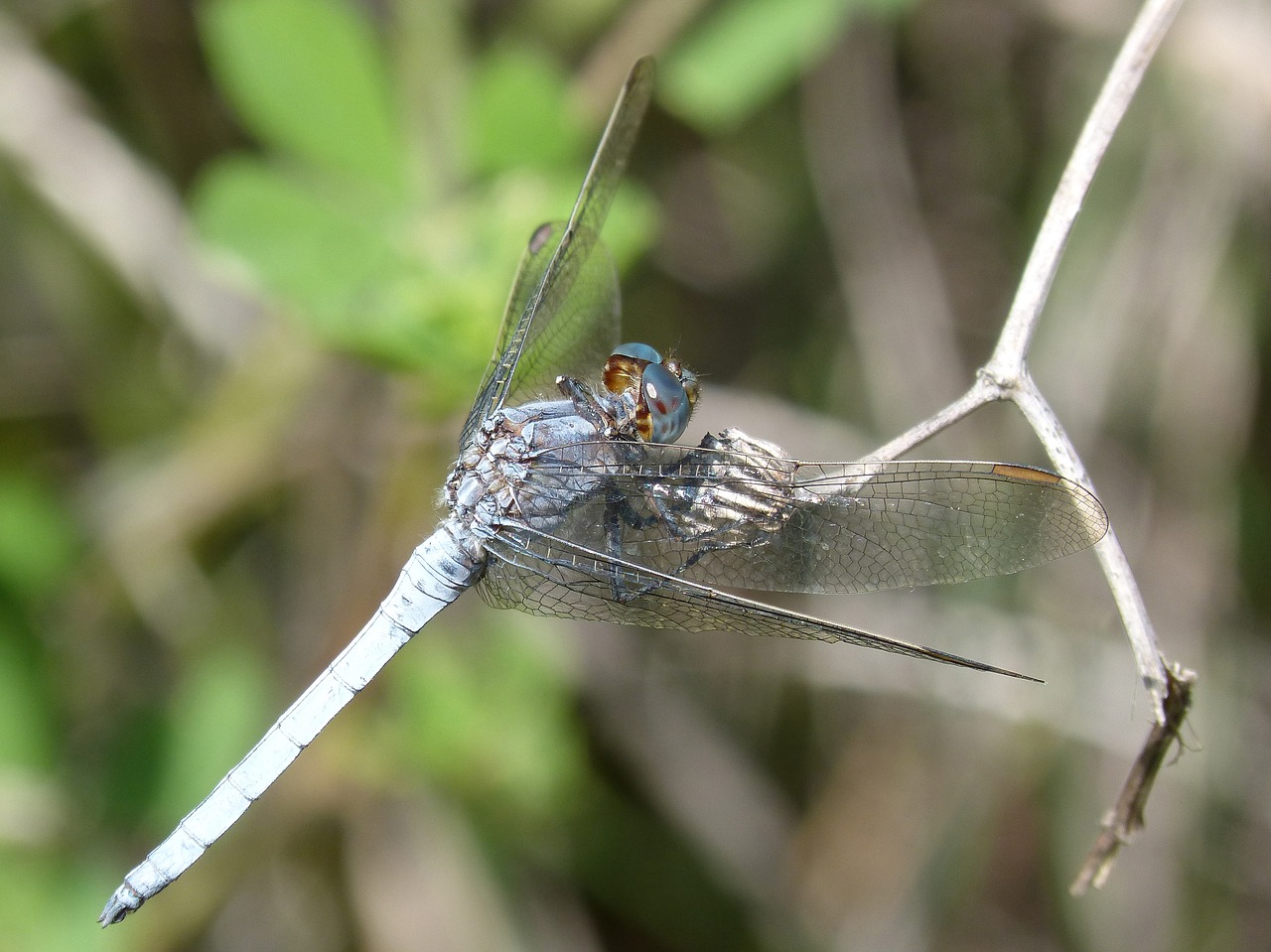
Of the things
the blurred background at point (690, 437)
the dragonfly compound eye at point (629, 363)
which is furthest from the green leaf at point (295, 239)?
the dragonfly compound eye at point (629, 363)

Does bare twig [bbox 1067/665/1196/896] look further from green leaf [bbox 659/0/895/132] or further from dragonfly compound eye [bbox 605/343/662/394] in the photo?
green leaf [bbox 659/0/895/132]

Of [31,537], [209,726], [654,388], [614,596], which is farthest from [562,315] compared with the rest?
[31,537]

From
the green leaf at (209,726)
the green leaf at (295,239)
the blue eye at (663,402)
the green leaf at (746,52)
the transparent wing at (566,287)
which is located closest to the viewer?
the blue eye at (663,402)

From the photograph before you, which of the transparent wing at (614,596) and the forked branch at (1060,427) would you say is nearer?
the forked branch at (1060,427)

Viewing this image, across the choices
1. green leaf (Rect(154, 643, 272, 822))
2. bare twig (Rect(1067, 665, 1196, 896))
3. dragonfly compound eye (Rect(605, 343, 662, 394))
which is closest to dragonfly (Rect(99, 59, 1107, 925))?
dragonfly compound eye (Rect(605, 343, 662, 394))

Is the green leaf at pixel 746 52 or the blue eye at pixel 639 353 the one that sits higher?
the green leaf at pixel 746 52

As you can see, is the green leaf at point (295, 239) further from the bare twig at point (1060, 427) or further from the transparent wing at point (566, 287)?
the bare twig at point (1060, 427)

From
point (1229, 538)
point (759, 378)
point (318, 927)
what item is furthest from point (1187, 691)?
point (318, 927)

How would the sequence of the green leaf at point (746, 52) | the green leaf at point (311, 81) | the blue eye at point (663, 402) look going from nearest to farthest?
the blue eye at point (663, 402) < the green leaf at point (311, 81) < the green leaf at point (746, 52)

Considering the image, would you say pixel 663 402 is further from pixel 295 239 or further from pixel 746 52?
pixel 746 52
